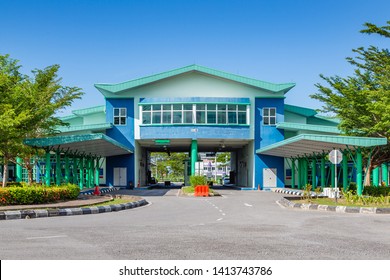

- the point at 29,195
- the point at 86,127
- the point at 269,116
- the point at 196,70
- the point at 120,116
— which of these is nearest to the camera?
the point at 29,195

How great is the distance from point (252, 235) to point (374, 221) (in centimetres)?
A: 550

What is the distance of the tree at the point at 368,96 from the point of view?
2666 centimetres

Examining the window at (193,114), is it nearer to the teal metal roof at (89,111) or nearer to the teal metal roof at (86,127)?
the teal metal roof at (86,127)

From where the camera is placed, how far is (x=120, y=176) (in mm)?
46031

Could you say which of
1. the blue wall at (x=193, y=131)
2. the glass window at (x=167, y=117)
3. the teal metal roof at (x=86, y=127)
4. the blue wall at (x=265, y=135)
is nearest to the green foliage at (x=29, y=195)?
the teal metal roof at (x=86, y=127)

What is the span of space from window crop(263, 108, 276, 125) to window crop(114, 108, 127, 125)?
41.2 feet

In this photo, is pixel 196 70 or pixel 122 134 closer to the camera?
pixel 196 70

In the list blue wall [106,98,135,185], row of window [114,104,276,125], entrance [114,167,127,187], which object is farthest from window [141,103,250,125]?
entrance [114,167,127,187]

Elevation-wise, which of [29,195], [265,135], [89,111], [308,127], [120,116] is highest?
[89,111]

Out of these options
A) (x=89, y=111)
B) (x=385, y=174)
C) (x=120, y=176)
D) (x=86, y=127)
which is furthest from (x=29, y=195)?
(x=385, y=174)

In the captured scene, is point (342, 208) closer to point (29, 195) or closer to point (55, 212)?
point (55, 212)

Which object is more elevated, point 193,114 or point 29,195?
point 193,114

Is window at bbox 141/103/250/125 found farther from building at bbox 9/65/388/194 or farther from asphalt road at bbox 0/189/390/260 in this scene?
asphalt road at bbox 0/189/390/260

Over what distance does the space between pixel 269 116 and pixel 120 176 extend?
14588mm
